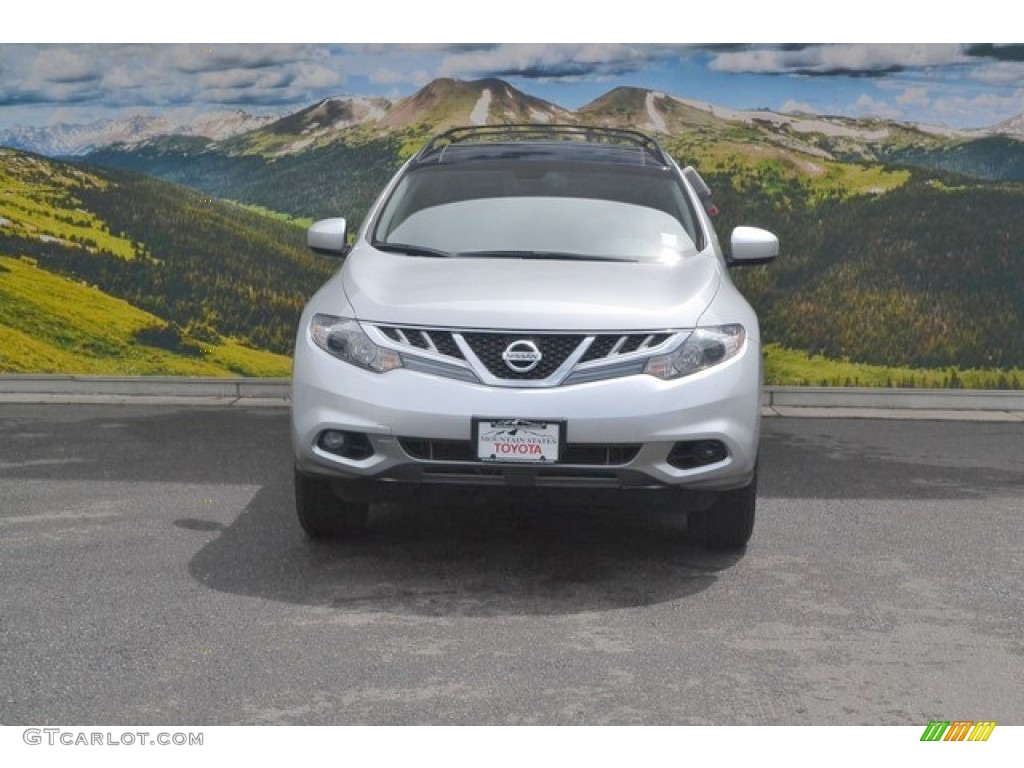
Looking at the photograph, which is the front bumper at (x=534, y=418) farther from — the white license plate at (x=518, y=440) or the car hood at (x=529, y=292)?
the car hood at (x=529, y=292)

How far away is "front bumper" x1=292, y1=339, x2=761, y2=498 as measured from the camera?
6434mm

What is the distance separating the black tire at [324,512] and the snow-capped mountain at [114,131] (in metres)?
7.13

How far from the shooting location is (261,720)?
4852mm

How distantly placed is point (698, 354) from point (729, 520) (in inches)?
36.4

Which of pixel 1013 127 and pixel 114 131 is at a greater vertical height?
pixel 1013 127

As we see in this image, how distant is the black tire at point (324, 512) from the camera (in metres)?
7.18

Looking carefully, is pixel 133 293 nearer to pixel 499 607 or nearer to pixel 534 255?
pixel 534 255

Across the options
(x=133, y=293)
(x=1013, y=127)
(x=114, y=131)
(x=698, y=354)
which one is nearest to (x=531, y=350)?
(x=698, y=354)

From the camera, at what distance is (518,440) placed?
6.46m

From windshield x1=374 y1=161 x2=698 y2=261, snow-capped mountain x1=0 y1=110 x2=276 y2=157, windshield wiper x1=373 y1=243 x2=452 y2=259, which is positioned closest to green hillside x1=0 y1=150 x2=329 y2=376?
snow-capped mountain x1=0 y1=110 x2=276 y2=157

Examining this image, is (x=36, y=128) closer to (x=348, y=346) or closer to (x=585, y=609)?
(x=348, y=346)

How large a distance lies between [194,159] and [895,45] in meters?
5.96

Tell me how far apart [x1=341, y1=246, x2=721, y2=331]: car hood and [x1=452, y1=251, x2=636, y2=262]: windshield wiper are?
10 centimetres

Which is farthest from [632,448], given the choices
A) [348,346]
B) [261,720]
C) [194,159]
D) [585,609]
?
[194,159]
